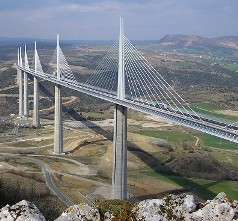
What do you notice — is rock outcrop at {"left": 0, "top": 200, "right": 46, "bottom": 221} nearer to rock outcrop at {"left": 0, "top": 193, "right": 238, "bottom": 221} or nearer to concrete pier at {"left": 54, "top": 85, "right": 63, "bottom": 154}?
rock outcrop at {"left": 0, "top": 193, "right": 238, "bottom": 221}

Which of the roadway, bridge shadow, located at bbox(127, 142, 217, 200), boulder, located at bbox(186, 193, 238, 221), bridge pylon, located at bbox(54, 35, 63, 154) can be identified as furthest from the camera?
bridge pylon, located at bbox(54, 35, 63, 154)

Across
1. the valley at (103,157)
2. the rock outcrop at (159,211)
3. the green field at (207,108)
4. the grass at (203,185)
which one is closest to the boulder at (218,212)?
the rock outcrop at (159,211)

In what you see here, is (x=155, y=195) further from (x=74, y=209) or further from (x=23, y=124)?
(x=23, y=124)

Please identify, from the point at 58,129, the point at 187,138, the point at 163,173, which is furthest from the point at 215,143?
the point at 58,129

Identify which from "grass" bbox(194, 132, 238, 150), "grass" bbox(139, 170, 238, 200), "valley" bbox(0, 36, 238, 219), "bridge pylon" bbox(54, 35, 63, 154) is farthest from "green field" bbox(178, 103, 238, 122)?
"grass" bbox(139, 170, 238, 200)

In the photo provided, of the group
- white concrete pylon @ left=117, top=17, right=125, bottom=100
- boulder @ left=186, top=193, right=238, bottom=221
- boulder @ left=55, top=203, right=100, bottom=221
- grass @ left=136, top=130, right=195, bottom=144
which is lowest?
grass @ left=136, top=130, right=195, bottom=144

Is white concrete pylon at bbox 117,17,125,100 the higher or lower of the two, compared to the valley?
higher

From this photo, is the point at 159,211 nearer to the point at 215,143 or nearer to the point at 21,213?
the point at 21,213
